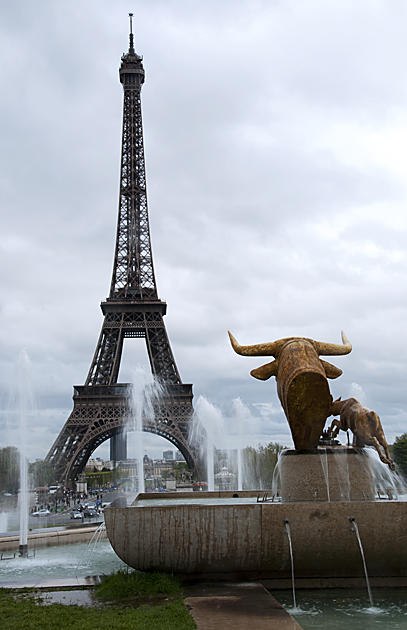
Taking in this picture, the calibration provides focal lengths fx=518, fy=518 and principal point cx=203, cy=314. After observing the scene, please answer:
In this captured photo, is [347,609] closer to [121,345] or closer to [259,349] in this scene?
[259,349]

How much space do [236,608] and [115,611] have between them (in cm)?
168

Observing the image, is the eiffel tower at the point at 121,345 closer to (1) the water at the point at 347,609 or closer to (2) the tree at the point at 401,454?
(2) the tree at the point at 401,454

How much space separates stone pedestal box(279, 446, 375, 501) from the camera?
10.1 m

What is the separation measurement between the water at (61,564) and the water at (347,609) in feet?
13.0

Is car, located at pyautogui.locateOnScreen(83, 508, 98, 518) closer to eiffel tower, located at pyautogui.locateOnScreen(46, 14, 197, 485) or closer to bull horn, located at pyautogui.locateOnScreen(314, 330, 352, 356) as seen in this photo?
eiffel tower, located at pyautogui.locateOnScreen(46, 14, 197, 485)

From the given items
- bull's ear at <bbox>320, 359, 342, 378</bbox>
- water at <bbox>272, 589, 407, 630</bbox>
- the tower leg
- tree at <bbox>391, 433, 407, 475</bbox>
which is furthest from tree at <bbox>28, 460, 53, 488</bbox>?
the tower leg

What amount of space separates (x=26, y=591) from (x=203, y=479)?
124 feet

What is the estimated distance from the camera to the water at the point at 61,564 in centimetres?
1116

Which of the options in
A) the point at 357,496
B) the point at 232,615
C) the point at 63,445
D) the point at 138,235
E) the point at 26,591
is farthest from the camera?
the point at 138,235

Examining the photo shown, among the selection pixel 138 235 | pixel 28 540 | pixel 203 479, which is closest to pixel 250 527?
pixel 28 540

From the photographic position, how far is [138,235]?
5700cm

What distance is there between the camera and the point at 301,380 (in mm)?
9422

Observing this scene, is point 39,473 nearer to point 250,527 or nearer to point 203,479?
point 203,479

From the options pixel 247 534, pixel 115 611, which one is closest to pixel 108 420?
pixel 247 534
